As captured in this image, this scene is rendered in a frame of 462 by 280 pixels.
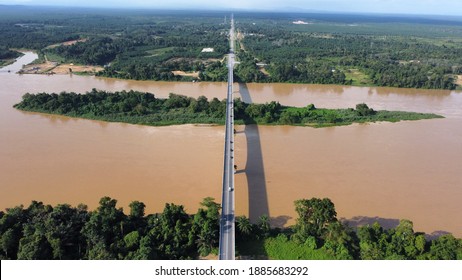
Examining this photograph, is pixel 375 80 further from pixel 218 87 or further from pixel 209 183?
pixel 209 183

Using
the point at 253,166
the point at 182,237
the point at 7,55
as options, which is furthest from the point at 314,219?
the point at 7,55

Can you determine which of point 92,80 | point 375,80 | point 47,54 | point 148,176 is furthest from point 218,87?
point 47,54

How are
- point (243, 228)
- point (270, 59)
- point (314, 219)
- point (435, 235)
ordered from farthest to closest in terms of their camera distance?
point (270, 59) < point (435, 235) < point (314, 219) < point (243, 228)

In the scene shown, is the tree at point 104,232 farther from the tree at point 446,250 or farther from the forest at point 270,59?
the forest at point 270,59

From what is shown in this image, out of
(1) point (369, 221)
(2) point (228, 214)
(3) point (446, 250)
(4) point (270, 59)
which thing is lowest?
(1) point (369, 221)

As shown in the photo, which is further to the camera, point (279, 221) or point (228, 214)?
point (279, 221)

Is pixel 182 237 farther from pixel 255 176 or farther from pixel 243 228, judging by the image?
pixel 255 176
